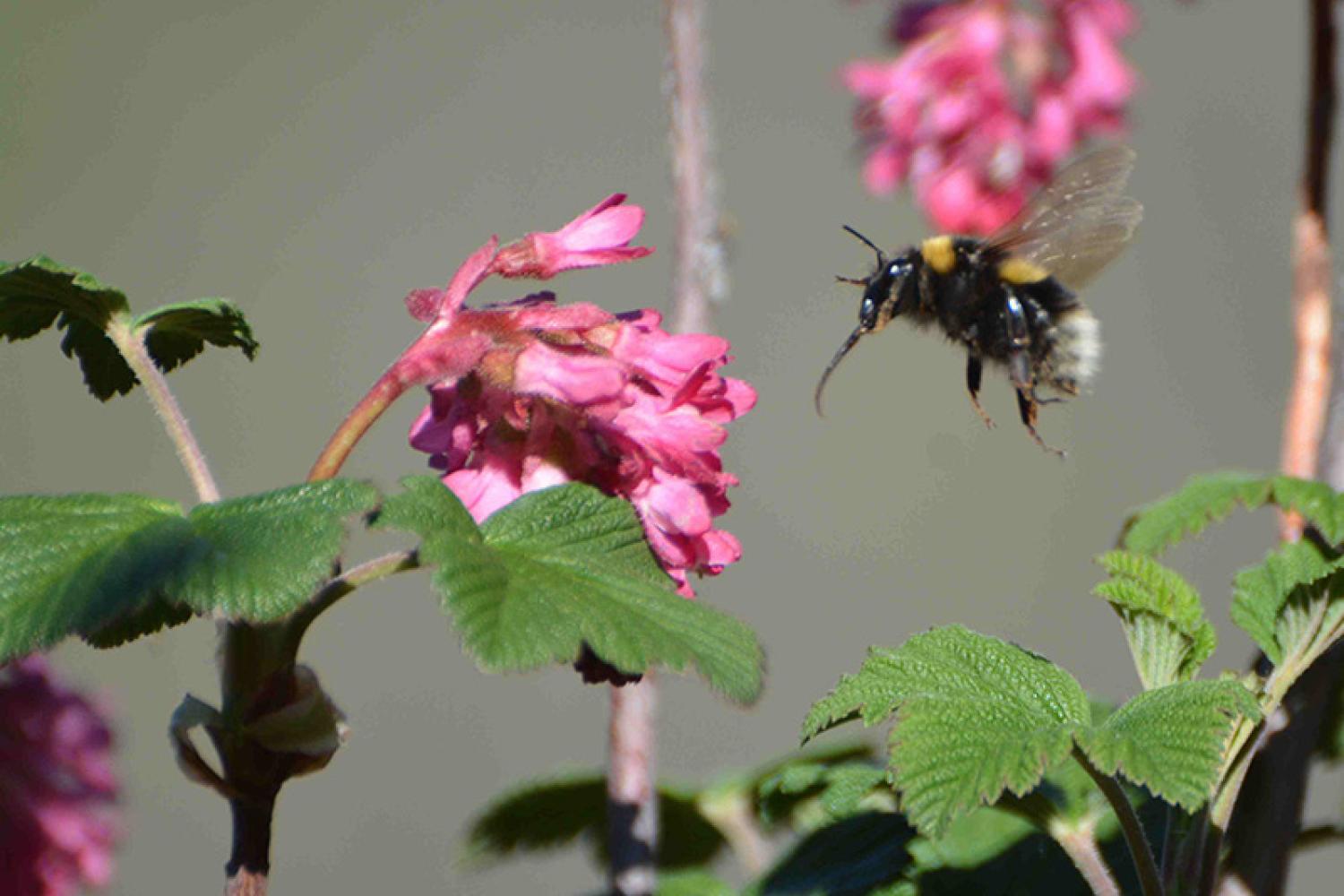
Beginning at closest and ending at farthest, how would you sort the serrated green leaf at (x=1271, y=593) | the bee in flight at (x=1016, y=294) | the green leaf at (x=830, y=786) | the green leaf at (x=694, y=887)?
the serrated green leaf at (x=1271, y=593) < the green leaf at (x=830, y=786) < the green leaf at (x=694, y=887) < the bee in flight at (x=1016, y=294)

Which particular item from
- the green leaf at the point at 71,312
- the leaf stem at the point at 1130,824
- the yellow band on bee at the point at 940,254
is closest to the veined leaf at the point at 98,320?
the green leaf at the point at 71,312

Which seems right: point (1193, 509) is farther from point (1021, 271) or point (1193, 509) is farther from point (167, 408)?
point (167, 408)

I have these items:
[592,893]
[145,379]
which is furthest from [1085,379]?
[145,379]

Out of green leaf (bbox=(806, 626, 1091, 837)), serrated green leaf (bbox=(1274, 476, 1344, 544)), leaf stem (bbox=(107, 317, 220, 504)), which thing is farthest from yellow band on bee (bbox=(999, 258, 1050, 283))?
leaf stem (bbox=(107, 317, 220, 504))

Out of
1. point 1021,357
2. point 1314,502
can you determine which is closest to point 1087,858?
point 1314,502

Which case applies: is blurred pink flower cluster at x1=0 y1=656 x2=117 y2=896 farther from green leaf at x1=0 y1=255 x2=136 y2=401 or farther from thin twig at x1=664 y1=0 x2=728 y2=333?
thin twig at x1=664 y1=0 x2=728 y2=333

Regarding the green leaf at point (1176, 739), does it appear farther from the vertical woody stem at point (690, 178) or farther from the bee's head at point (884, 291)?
the bee's head at point (884, 291)

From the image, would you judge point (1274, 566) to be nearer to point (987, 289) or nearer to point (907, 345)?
point (987, 289)
